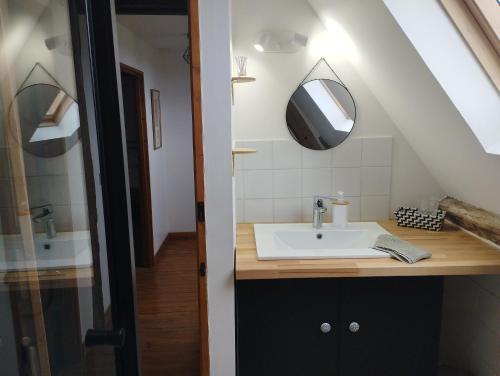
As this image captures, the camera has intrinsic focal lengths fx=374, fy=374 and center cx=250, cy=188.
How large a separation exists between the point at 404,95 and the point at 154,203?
2.83m

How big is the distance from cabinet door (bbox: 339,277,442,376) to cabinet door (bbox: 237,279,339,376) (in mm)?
76

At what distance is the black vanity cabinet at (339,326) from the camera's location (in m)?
1.71

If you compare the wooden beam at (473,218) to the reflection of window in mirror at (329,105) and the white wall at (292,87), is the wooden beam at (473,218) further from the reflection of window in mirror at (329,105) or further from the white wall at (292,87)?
the reflection of window in mirror at (329,105)

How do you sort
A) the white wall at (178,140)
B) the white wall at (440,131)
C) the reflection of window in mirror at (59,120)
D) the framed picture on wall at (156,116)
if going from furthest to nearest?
the white wall at (178,140), the framed picture on wall at (156,116), the white wall at (440,131), the reflection of window in mirror at (59,120)

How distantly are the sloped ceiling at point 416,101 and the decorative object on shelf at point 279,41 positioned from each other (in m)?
0.17

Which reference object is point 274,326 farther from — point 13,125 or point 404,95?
point 13,125

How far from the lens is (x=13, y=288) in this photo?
0.44m

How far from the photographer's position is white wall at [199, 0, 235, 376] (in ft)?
4.78

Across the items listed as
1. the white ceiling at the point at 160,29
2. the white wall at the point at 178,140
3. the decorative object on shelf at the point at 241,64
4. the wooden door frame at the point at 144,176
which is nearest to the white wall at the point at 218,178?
the decorative object on shelf at the point at 241,64

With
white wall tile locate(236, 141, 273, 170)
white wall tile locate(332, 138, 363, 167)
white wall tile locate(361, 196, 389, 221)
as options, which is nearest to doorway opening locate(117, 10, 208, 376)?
white wall tile locate(236, 141, 273, 170)

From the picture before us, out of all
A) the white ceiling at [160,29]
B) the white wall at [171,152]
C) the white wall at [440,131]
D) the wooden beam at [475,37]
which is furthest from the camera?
the white wall at [171,152]

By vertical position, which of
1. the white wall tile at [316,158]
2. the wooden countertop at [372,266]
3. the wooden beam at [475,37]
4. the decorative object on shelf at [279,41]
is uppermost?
the decorative object on shelf at [279,41]

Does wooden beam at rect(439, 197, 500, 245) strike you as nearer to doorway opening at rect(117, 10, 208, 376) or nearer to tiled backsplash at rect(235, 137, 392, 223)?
tiled backsplash at rect(235, 137, 392, 223)

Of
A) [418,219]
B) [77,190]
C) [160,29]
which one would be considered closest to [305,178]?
[418,219]
